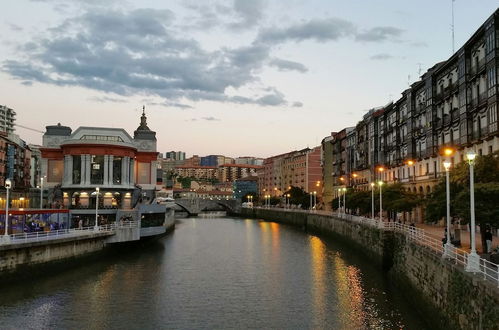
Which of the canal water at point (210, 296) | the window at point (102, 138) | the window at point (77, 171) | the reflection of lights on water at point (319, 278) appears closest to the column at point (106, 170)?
the window at point (77, 171)

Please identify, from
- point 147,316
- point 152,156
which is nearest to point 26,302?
point 147,316

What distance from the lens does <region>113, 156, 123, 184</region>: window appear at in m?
84.4

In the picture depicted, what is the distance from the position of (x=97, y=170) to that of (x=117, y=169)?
133 inches

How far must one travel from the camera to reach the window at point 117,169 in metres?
84.4

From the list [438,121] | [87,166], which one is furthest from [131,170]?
[438,121]

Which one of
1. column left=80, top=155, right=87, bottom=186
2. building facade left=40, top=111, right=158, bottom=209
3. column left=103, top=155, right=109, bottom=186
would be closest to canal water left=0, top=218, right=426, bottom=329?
column left=103, top=155, right=109, bottom=186

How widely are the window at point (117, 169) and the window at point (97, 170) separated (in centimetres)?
216

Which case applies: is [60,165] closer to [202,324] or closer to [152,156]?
[152,156]

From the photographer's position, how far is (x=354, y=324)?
1273 inches

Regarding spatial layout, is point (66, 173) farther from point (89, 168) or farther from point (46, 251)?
point (46, 251)

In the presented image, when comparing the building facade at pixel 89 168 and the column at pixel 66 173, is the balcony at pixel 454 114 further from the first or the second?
the column at pixel 66 173

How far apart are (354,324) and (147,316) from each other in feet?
45.8

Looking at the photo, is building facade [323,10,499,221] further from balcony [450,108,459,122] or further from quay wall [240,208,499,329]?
quay wall [240,208,499,329]

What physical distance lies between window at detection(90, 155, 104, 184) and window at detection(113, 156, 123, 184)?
85.1 inches
